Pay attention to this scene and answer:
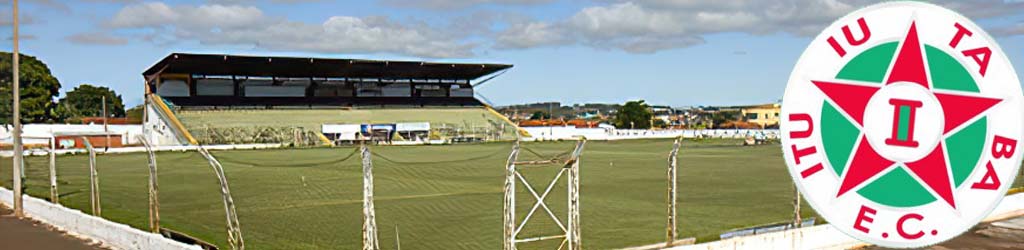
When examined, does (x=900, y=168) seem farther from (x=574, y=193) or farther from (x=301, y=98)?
(x=301, y=98)

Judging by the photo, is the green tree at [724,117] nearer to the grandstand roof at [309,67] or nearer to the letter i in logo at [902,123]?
the grandstand roof at [309,67]

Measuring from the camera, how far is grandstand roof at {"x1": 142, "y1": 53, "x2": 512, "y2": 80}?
205 ft

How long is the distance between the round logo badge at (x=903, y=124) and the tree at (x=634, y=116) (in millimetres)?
105395

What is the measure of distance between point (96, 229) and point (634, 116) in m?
98.8

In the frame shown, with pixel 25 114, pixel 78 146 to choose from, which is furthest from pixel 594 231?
pixel 25 114

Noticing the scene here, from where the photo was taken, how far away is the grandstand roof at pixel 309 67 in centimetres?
6259

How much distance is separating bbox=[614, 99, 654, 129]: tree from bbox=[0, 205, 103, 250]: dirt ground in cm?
9508

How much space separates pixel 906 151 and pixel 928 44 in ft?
1.11

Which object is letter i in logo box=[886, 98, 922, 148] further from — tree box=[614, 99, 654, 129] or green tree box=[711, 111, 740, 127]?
green tree box=[711, 111, 740, 127]

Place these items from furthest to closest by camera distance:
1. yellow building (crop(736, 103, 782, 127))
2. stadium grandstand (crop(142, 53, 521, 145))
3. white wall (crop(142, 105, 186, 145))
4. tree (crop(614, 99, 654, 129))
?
tree (crop(614, 99, 654, 129)), yellow building (crop(736, 103, 782, 127)), stadium grandstand (crop(142, 53, 521, 145)), white wall (crop(142, 105, 186, 145))

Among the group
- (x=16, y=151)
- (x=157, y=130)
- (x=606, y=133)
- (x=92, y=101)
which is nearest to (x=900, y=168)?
(x=16, y=151)

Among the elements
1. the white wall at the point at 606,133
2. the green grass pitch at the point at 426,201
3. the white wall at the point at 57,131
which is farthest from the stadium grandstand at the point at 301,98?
the green grass pitch at the point at 426,201

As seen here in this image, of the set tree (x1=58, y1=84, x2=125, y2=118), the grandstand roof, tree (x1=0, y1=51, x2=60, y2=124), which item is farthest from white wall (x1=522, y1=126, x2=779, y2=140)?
tree (x1=58, y1=84, x2=125, y2=118)

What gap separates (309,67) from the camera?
2699 inches
